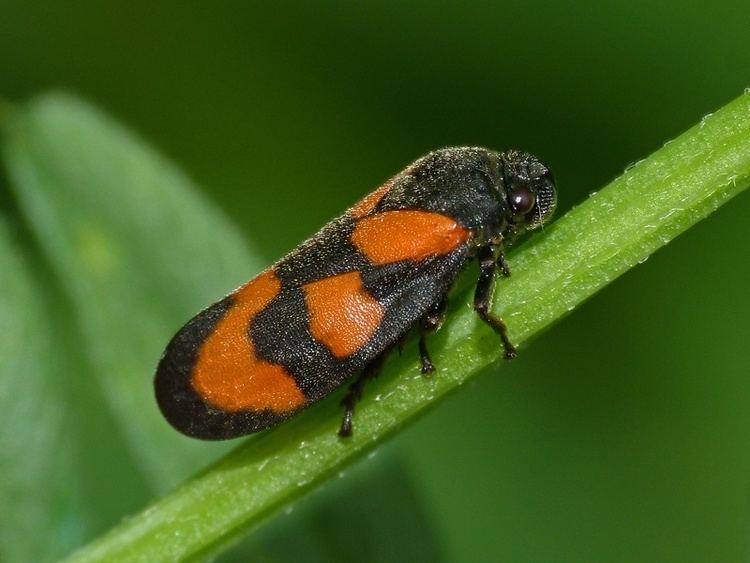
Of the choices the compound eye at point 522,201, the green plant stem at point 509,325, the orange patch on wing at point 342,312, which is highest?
the compound eye at point 522,201

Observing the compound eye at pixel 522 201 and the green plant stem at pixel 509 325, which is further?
Answer: the compound eye at pixel 522 201

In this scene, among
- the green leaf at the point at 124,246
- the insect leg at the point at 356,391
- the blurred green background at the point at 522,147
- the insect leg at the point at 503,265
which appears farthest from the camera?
the blurred green background at the point at 522,147

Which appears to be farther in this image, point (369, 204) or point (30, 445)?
point (369, 204)

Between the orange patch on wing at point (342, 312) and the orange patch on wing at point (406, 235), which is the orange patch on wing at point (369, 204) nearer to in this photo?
the orange patch on wing at point (406, 235)

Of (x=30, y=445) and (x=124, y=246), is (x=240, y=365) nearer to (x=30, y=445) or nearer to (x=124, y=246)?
(x=124, y=246)

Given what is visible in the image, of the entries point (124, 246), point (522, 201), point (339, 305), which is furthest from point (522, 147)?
point (124, 246)

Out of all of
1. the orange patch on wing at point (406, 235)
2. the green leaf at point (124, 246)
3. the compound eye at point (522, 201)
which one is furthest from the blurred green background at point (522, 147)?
the orange patch on wing at point (406, 235)

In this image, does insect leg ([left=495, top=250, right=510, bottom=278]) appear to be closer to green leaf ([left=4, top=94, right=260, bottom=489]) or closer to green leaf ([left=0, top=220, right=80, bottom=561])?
green leaf ([left=4, top=94, right=260, bottom=489])
